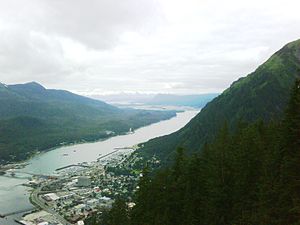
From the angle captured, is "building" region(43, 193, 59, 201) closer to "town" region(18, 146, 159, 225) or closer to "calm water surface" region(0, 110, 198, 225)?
"town" region(18, 146, 159, 225)

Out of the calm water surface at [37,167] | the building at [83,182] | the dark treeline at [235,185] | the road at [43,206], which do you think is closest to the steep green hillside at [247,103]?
the building at [83,182]

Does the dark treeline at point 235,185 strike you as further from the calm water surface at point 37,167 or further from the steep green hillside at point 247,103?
the steep green hillside at point 247,103

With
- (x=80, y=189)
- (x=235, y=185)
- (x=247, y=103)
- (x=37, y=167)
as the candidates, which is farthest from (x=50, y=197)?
(x=235, y=185)

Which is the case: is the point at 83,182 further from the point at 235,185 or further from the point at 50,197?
the point at 235,185

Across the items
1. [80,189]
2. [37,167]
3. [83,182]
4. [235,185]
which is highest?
[235,185]

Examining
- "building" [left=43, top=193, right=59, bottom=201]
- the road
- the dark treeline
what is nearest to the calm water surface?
the road
